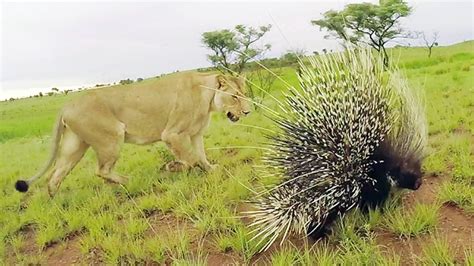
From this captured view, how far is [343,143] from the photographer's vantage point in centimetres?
407

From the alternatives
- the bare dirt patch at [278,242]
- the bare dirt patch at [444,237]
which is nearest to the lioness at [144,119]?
the bare dirt patch at [278,242]

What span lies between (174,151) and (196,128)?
0.43m

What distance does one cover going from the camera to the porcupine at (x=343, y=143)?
13.4 feet

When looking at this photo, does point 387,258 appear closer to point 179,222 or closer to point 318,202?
point 318,202

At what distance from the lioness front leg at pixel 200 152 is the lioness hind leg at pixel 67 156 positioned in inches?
56.0

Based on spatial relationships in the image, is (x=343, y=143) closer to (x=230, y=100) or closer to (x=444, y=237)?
(x=444, y=237)

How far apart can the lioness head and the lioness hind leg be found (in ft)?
6.08

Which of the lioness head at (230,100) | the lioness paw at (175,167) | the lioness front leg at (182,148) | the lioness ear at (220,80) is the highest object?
the lioness ear at (220,80)

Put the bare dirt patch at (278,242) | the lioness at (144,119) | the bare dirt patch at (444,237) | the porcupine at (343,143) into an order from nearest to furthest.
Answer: the bare dirt patch at (444,237), the bare dirt patch at (278,242), the porcupine at (343,143), the lioness at (144,119)

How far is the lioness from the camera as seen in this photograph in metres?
6.56

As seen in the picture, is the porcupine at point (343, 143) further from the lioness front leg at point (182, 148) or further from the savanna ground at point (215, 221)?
the lioness front leg at point (182, 148)

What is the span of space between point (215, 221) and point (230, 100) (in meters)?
2.40

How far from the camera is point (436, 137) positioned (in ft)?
22.3

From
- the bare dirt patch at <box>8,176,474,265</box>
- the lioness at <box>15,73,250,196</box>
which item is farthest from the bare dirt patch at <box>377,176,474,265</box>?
the lioness at <box>15,73,250,196</box>
